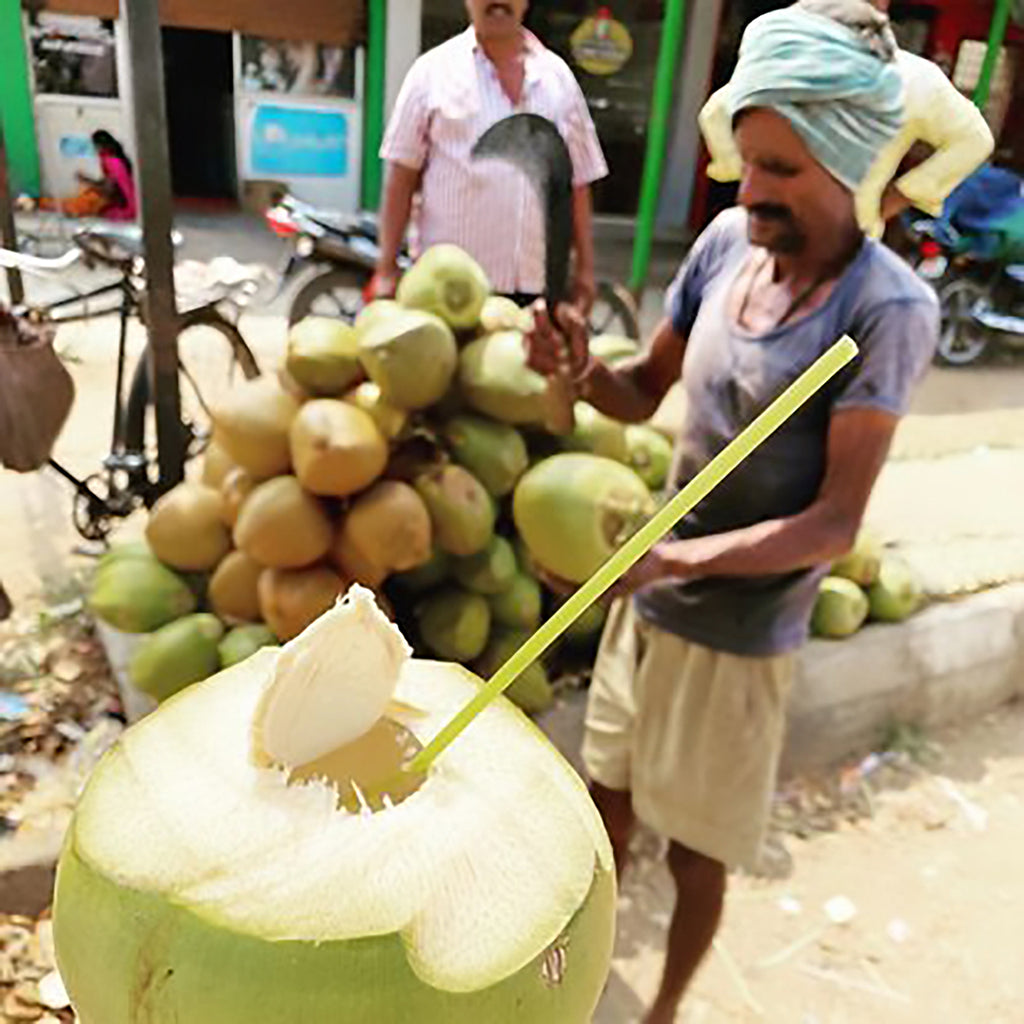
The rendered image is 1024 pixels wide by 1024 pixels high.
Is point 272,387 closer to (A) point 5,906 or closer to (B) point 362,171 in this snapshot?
(A) point 5,906

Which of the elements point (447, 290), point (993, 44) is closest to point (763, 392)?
point (447, 290)

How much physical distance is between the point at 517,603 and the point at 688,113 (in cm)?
777

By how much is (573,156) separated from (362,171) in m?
5.68

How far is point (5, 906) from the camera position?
85.3 inches

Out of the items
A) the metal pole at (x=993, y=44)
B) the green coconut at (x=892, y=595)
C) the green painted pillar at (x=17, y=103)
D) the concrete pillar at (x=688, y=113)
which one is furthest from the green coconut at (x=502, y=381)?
the green painted pillar at (x=17, y=103)

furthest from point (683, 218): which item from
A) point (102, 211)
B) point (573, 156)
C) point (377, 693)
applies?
point (377, 693)

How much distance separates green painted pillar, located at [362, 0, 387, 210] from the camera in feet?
27.0

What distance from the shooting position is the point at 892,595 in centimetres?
316

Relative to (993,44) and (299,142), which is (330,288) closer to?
(299,142)

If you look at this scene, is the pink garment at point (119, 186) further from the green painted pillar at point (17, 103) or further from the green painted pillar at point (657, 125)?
the green painted pillar at point (657, 125)

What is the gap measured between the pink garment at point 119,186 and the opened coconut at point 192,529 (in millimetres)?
6507

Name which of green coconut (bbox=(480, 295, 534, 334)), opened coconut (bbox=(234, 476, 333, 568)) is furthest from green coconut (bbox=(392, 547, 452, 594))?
green coconut (bbox=(480, 295, 534, 334))

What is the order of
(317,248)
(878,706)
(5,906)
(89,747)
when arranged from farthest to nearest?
(317,248), (878,706), (89,747), (5,906)

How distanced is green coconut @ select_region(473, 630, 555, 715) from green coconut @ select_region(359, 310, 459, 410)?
1.91ft
